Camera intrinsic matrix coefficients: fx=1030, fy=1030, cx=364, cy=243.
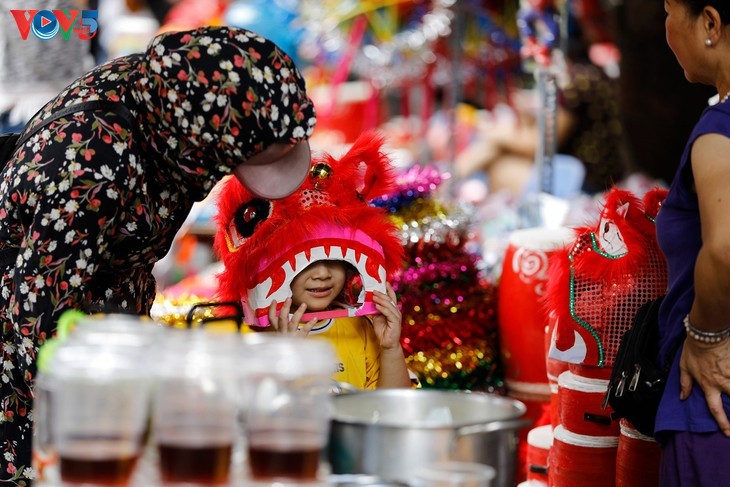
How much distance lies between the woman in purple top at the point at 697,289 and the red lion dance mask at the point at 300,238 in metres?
0.81

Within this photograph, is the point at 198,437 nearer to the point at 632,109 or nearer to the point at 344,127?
the point at 632,109

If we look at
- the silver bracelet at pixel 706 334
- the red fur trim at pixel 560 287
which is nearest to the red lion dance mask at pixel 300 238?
the red fur trim at pixel 560 287

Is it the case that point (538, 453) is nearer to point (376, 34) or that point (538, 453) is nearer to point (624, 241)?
point (624, 241)

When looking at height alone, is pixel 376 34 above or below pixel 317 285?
above

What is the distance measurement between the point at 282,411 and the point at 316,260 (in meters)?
1.20

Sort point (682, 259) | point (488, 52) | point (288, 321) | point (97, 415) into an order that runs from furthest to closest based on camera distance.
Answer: point (488, 52)
point (288, 321)
point (682, 259)
point (97, 415)

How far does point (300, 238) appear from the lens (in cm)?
249

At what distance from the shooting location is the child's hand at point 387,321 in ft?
8.29

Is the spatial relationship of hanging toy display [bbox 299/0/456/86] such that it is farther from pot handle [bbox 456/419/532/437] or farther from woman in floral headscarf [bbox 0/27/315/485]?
pot handle [bbox 456/419/532/437]

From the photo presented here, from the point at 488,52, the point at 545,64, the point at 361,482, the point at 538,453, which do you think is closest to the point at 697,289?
the point at 361,482

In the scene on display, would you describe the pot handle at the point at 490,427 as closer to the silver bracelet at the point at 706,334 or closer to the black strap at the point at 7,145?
the silver bracelet at the point at 706,334

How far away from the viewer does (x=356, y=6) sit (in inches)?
224

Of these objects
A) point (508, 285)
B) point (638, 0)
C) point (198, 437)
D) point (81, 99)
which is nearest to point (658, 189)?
point (508, 285)

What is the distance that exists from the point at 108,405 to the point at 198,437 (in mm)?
117
